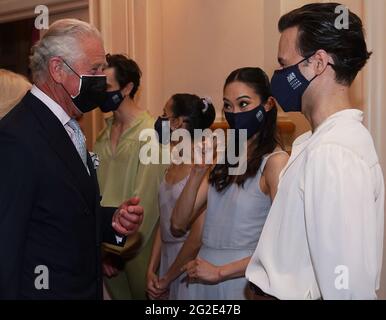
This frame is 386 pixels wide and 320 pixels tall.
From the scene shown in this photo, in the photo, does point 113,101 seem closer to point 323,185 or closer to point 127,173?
point 127,173

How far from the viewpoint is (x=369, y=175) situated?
112cm

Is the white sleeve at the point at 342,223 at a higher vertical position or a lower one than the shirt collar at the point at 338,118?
lower

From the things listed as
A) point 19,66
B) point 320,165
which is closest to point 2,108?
point 320,165

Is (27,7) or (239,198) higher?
(27,7)

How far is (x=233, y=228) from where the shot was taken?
1.83 m

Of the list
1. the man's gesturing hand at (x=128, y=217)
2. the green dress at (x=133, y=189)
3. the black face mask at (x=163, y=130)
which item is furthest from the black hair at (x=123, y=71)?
the man's gesturing hand at (x=128, y=217)

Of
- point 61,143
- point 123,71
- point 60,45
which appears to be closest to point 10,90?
point 60,45

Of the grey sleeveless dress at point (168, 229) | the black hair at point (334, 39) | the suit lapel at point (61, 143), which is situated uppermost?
the black hair at point (334, 39)

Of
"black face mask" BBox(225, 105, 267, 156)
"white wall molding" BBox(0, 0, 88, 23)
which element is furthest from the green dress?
"white wall molding" BBox(0, 0, 88, 23)

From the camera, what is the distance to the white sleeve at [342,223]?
1.09m

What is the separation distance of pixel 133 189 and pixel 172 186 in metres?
0.23

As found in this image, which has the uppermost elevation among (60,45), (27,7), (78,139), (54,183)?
(27,7)

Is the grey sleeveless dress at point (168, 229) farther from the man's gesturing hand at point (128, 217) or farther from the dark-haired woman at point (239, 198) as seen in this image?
the man's gesturing hand at point (128, 217)
